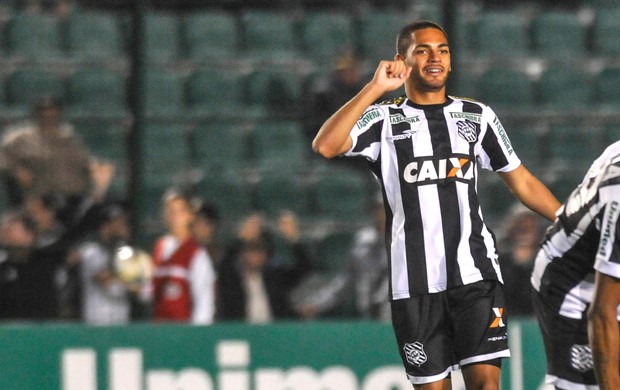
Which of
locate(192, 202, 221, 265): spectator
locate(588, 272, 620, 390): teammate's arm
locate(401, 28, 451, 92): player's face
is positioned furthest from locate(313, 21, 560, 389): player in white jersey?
locate(192, 202, 221, 265): spectator

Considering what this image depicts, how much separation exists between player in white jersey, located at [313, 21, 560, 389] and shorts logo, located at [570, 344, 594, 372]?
0.94ft

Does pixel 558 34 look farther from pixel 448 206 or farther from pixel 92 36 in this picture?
pixel 448 206

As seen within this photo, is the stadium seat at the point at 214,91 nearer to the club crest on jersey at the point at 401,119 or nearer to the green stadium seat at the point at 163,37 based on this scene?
the green stadium seat at the point at 163,37

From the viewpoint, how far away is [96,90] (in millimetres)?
10445

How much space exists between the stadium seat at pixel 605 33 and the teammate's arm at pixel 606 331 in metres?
7.14

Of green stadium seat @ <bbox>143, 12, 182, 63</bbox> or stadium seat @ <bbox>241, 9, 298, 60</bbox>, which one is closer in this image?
green stadium seat @ <bbox>143, 12, 182, 63</bbox>

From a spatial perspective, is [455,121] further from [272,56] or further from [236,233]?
[272,56]

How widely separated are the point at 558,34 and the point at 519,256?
3.38 metres

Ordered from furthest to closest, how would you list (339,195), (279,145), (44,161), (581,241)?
(279,145), (339,195), (44,161), (581,241)

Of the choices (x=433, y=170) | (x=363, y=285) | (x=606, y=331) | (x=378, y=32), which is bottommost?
(x=363, y=285)

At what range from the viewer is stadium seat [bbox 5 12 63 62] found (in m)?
10.7

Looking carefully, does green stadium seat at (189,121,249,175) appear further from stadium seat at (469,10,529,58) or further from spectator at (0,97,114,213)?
stadium seat at (469,10,529,58)

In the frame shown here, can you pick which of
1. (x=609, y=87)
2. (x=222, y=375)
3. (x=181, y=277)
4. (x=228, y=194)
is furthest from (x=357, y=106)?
(x=609, y=87)

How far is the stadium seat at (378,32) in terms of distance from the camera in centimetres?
1105
